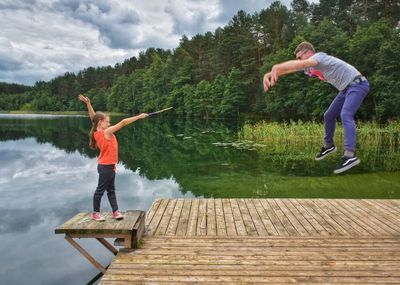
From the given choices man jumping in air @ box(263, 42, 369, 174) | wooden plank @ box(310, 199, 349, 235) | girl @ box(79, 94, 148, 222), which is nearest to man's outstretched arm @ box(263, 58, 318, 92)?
man jumping in air @ box(263, 42, 369, 174)

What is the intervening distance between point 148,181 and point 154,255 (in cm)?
1069

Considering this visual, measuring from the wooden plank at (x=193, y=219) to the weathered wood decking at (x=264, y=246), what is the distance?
17 mm

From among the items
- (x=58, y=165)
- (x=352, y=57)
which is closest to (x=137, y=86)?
(x=352, y=57)

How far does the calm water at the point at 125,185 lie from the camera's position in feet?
26.2

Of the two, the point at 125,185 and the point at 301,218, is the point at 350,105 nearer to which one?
the point at 301,218

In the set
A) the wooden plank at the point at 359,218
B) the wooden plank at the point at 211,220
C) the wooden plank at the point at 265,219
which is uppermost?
the wooden plank at the point at 211,220

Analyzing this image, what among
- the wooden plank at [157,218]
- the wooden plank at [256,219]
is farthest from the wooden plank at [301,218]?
the wooden plank at [157,218]

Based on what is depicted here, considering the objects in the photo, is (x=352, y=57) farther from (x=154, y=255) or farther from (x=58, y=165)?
(x=154, y=255)

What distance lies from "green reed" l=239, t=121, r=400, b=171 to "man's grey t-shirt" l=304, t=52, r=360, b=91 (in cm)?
1559

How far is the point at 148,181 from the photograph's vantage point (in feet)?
51.6

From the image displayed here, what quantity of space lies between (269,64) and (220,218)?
3513cm

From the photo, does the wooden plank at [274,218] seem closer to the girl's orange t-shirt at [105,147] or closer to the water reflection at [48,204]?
the girl's orange t-shirt at [105,147]

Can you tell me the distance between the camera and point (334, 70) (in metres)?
3.95

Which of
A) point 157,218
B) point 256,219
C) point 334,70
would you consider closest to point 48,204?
point 157,218
